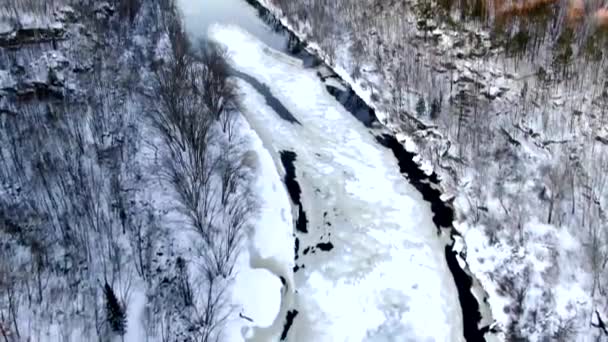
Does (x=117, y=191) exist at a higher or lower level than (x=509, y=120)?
lower

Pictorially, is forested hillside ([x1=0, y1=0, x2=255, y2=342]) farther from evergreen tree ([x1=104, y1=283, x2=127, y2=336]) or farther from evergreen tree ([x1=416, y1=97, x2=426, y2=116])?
evergreen tree ([x1=416, y1=97, x2=426, y2=116])

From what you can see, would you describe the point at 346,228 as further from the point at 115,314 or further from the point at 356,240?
the point at 115,314

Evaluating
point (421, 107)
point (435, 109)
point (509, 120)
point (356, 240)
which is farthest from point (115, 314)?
point (509, 120)

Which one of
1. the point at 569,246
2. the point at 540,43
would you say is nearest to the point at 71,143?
the point at 569,246

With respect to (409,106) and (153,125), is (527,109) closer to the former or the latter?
(409,106)

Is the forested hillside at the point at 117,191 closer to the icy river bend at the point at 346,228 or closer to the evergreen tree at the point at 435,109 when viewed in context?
the icy river bend at the point at 346,228

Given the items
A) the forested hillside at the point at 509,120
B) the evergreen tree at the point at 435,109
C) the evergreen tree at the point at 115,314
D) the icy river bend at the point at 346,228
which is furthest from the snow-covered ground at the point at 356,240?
the evergreen tree at the point at 115,314
